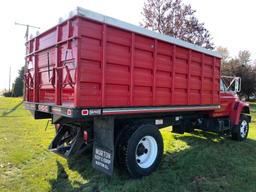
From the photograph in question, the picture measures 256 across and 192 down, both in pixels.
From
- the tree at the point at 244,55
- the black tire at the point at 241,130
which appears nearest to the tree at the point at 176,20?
the black tire at the point at 241,130

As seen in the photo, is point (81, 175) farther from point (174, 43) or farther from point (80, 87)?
point (174, 43)

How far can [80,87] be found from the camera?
4379mm

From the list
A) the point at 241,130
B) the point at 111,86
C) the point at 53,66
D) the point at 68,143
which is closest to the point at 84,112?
the point at 111,86

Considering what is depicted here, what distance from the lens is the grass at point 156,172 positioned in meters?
4.99

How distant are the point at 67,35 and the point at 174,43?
2522 mm

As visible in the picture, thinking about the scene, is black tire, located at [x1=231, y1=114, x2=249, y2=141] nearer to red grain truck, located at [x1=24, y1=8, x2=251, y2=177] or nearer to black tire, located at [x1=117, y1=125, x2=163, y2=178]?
red grain truck, located at [x1=24, y1=8, x2=251, y2=177]

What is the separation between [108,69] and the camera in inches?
187

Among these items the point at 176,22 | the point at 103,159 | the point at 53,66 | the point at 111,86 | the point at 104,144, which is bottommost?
the point at 103,159

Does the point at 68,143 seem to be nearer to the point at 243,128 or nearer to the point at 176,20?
the point at 243,128

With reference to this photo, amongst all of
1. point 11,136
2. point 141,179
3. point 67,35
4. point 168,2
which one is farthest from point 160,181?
point 168,2

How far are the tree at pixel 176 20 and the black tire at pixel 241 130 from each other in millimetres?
16709

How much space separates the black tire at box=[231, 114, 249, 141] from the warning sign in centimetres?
545

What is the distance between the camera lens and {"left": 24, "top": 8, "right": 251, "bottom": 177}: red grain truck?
14.8ft

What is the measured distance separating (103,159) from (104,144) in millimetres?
277
